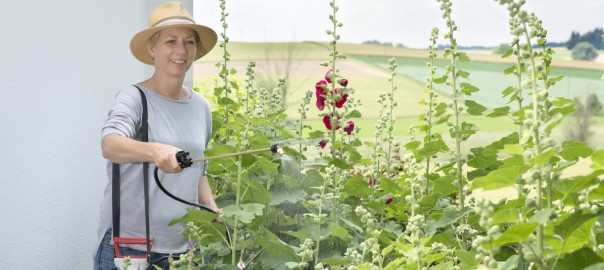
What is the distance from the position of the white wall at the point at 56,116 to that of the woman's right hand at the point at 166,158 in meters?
1.23

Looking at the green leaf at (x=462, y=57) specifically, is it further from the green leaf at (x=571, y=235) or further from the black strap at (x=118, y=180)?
the green leaf at (x=571, y=235)

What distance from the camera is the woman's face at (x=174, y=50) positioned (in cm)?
255

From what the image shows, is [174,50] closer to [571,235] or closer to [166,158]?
[166,158]

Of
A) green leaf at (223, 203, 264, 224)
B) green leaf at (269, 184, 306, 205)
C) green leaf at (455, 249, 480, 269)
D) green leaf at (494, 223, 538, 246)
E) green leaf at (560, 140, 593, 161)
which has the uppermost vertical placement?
green leaf at (494, 223, 538, 246)

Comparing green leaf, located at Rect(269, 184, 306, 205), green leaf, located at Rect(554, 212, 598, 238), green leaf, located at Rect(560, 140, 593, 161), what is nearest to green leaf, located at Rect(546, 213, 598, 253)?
green leaf, located at Rect(554, 212, 598, 238)

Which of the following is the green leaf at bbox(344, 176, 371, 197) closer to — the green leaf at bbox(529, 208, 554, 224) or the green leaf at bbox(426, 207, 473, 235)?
the green leaf at bbox(426, 207, 473, 235)

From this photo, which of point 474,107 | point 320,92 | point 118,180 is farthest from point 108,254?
point 474,107

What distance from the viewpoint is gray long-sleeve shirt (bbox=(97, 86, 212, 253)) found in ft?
8.20

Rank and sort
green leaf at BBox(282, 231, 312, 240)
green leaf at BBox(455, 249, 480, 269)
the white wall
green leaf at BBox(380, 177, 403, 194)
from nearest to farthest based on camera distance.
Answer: green leaf at BBox(455, 249, 480, 269)
green leaf at BBox(282, 231, 312, 240)
green leaf at BBox(380, 177, 403, 194)
the white wall

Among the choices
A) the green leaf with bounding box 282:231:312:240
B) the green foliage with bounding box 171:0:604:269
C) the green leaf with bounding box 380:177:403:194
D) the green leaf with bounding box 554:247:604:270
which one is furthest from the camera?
the green leaf with bounding box 380:177:403:194

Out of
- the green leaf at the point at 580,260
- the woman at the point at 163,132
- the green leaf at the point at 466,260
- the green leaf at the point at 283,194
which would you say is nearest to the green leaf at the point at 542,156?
the green leaf at the point at 580,260

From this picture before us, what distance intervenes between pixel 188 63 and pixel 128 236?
538 mm

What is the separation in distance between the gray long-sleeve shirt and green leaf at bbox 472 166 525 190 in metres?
1.54

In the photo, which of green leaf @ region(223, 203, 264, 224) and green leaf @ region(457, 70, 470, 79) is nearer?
green leaf @ region(223, 203, 264, 224)
